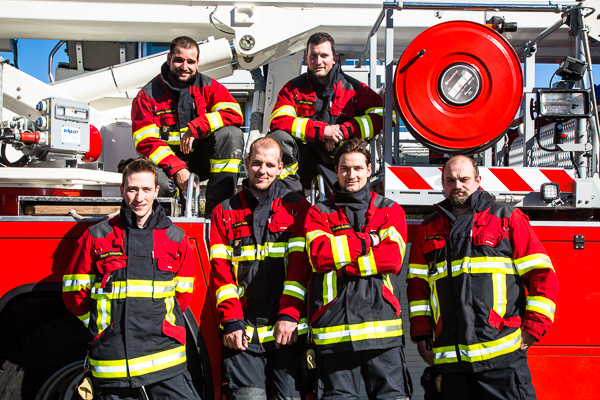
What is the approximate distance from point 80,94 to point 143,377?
3.21 meters

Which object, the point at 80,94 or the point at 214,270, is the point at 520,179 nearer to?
the point at 214,270

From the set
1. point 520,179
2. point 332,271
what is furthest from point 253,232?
point 520,179

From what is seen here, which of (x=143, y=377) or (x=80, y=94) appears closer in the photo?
Answer: (x=143, y=377)

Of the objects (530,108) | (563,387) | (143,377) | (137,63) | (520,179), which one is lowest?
(563,387)

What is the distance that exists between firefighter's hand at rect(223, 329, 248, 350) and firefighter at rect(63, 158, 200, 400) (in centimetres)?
24

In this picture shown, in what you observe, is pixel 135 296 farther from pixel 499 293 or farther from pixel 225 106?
pixel 499 293

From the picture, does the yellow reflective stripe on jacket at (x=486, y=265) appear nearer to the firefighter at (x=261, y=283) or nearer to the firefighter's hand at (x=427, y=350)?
the firefighter's hand at (x=427, y=350)

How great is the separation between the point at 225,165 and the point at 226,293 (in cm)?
101

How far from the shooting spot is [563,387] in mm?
2715

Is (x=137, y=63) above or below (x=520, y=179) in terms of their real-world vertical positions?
above

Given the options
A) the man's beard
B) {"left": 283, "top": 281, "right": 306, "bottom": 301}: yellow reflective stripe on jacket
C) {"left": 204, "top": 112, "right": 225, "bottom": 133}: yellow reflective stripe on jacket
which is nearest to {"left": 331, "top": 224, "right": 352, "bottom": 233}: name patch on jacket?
{"left": 283, "top": 281, "right": 306, "bottom": 301}: yellow reflective stripe on jacket

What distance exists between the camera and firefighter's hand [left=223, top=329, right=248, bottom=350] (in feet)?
7.82

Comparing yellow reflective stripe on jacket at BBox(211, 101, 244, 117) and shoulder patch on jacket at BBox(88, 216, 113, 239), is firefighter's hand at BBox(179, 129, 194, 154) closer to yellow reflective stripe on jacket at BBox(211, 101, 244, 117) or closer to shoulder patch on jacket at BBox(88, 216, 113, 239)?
yellow reflective stripe on jacket at BBox(211, 101, 244, 117)

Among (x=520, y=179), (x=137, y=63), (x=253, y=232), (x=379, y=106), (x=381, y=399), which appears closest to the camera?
(x=381, y=399)
